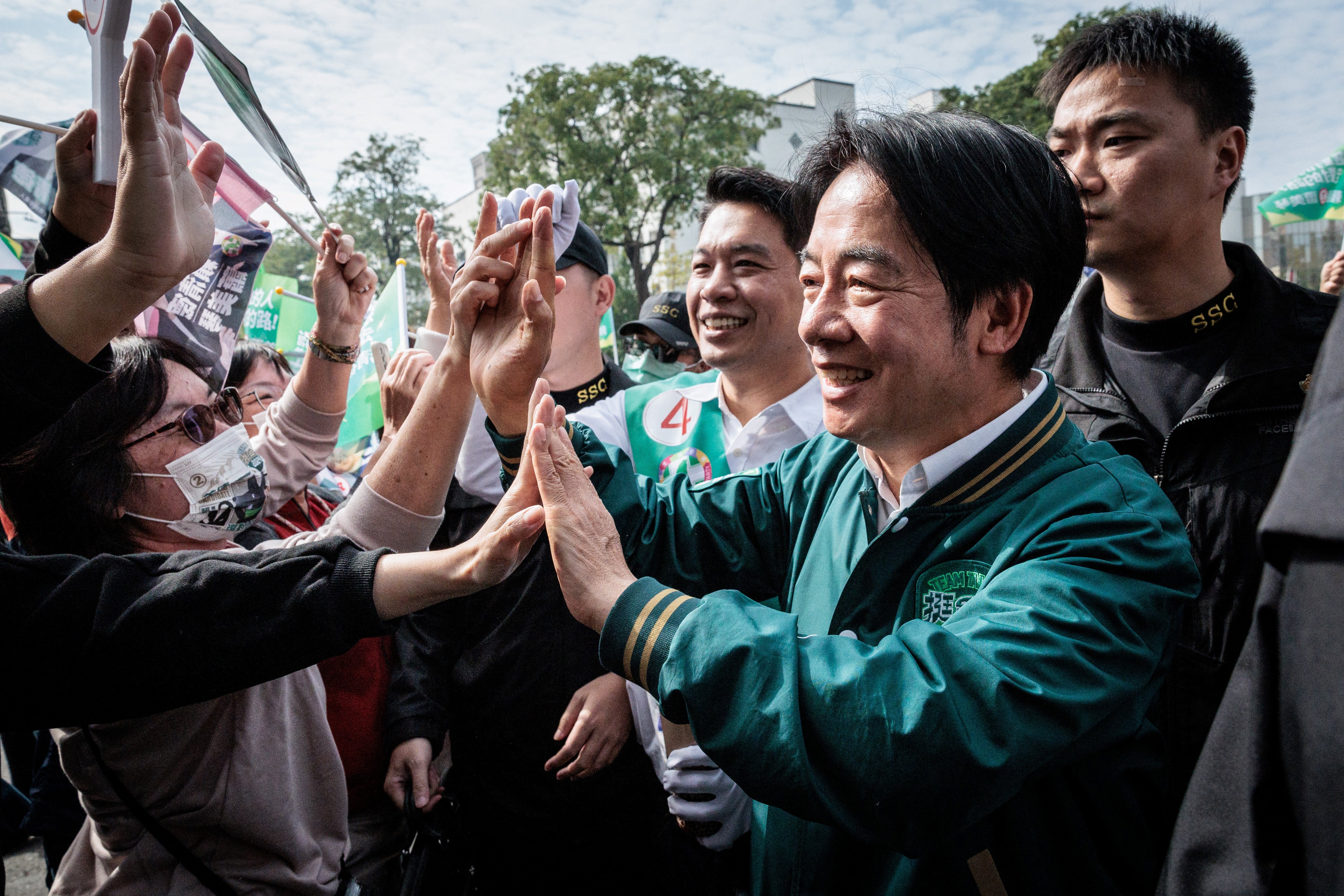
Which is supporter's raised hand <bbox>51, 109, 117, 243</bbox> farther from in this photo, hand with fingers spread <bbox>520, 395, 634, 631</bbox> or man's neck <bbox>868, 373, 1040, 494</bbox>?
man's neck <bbox>868, 373, 1040, 494</bbox>

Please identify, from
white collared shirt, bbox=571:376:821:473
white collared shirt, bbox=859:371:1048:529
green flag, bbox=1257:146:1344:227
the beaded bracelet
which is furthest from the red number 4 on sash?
green flag, bbox=1257:146:1344:227

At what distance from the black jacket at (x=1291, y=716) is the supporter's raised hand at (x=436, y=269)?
1.94 meters

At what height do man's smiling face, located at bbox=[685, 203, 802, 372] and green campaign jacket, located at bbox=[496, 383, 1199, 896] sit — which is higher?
man's smiling face, located at bbox=[685, 203, 802, 372]

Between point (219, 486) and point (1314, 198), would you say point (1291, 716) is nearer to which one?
point (219, 486)

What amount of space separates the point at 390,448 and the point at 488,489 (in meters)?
0.72

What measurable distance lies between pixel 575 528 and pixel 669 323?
4563mm

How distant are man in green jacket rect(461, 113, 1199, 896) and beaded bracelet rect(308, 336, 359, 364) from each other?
1.32m

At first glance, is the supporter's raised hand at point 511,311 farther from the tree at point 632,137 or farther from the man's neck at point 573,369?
the tree at point 632,137

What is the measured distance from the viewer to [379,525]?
193cm

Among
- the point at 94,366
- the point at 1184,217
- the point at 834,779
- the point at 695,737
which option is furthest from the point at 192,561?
the point at 1184,217

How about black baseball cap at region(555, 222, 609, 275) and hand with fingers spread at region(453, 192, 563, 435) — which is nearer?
hand with fingers spread at region(453, 192, 563, 435)

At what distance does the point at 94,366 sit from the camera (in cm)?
134

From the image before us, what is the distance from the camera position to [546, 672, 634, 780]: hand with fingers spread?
2217 millimetres

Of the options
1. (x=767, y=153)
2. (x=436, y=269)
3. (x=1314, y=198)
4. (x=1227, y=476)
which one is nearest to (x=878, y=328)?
(x=1227, y=476)
